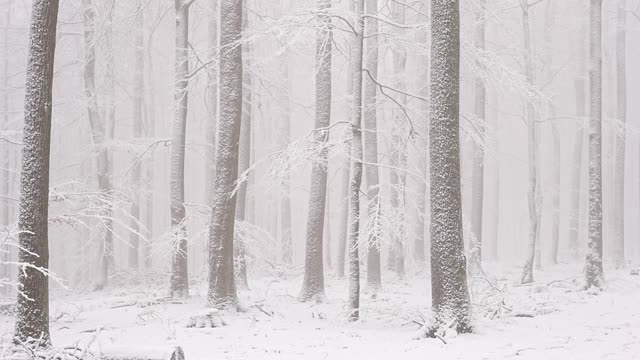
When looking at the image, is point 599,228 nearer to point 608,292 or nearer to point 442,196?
point 608,292

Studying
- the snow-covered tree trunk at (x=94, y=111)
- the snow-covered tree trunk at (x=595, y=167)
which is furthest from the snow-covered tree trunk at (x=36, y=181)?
the snow-covered tree trunk at (x=595, y=167)

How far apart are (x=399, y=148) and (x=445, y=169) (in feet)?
12.6

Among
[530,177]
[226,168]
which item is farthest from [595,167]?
[226,168]

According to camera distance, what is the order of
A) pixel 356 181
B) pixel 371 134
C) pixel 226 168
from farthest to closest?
pixel 371 134
pixel 226 168
pixel 356 181

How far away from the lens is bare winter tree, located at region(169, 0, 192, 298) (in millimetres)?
14164

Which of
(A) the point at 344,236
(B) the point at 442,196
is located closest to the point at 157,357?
(B) the point at 442,196

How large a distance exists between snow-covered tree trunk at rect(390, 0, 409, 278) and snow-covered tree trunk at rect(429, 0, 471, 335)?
72.9 inches

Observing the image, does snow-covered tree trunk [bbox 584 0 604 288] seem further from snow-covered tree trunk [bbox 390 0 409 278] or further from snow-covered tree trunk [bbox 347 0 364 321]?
snow-covered tree trunk [bbox 347 0 364 321]

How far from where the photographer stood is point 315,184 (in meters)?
14.5

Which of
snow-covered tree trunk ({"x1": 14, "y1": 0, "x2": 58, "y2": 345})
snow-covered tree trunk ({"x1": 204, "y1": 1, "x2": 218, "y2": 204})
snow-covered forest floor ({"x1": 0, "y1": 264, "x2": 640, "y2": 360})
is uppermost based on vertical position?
snow-covered tree trunk ({"x1": 204, "y1": 1, "x2": 218, "y2": 204})

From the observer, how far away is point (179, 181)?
48.5 feet

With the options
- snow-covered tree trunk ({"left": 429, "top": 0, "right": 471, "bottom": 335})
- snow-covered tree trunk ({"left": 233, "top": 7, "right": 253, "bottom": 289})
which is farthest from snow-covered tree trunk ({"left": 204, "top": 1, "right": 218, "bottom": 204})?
snow-covered tree trunk ({"left": 429, "top": 0, "right": 471, "bottom": 335})

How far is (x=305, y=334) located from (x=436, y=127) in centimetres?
428

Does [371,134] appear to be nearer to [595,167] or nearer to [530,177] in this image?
[530,177]
